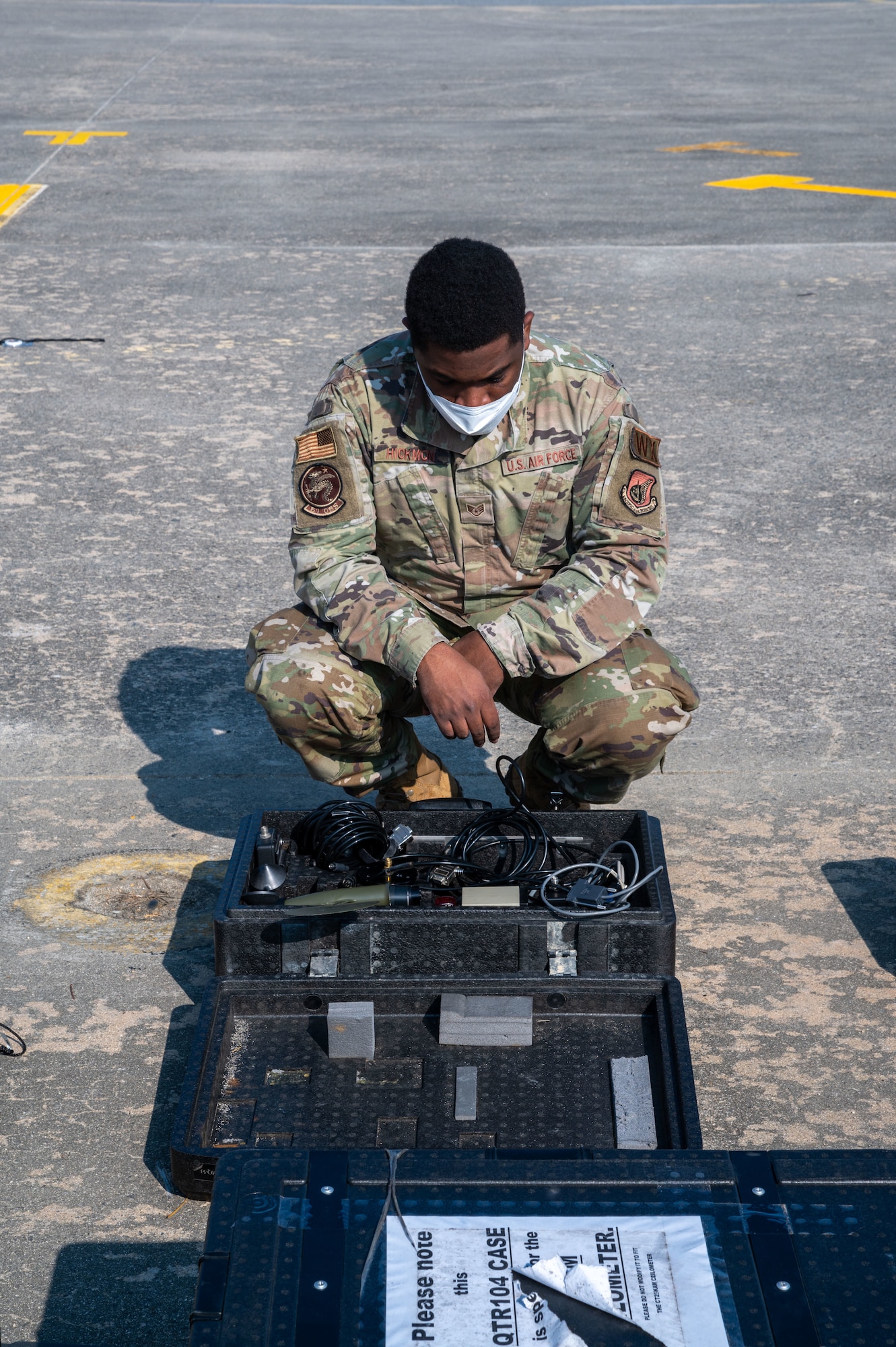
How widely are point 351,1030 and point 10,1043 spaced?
63cm

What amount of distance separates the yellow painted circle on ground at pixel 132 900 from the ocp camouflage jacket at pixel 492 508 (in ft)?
2.00

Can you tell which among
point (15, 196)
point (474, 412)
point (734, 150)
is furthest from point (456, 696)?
point (734, 150)

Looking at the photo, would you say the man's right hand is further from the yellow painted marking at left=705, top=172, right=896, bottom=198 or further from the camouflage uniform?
the yellow painted marking at left=705, top=172, right=896, bottom=198

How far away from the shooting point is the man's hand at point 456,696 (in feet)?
8.77

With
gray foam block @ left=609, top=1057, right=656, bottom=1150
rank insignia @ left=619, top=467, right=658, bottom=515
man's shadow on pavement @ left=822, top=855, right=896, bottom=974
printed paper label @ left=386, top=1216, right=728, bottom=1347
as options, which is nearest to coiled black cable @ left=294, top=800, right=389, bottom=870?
gray foam block @ left=609, top=1057, right=656, bottom=1150

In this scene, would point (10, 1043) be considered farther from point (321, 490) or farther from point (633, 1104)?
point (321, 490)

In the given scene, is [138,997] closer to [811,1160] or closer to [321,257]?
[811,1160]

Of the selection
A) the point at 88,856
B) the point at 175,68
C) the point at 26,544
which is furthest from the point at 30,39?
the point at 88,856

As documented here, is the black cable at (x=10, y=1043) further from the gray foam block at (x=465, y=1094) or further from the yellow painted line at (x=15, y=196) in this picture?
the yellow painted line at (x=15, y=196)

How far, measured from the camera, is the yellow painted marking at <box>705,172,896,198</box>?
34.3 ft

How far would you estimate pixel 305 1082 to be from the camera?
2184 mm

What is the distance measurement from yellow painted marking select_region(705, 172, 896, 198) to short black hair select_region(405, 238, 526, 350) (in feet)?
28.4

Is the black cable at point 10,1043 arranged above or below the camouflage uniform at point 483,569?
below

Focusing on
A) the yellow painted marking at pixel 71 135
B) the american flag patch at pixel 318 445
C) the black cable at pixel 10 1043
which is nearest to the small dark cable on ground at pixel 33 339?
the american flag patch at pixel 318 445
